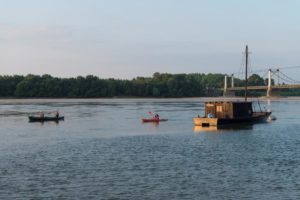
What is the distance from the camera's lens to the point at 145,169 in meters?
34.9

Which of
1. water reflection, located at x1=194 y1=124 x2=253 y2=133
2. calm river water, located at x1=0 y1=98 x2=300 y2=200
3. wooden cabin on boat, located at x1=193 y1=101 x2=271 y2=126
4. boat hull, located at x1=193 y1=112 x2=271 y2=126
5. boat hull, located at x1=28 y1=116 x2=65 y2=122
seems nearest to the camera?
calm river water, located at x1=0 y1=98 x2=300 y2=200

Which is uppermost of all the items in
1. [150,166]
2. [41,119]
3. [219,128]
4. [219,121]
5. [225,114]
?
[225,114]

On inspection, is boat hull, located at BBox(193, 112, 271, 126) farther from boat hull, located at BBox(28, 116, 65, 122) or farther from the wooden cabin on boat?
boat hull, located at BBox(28, 116, 65, 122)

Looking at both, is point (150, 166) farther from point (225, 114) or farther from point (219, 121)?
point (225, 114)

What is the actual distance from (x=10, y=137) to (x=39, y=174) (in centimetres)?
2583

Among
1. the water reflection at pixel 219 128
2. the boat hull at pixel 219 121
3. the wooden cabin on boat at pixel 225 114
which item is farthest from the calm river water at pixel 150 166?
the wooden cabin on boat at pixel 225 114

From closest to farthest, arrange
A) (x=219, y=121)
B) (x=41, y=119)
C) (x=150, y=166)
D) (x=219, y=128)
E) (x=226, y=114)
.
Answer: (x=150, y=166) < (x=219, y=128) < (x=219, y=121) < (x=226, y=114) < (x=41, y=119)

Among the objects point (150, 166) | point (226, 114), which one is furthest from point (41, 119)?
point (150, 166)

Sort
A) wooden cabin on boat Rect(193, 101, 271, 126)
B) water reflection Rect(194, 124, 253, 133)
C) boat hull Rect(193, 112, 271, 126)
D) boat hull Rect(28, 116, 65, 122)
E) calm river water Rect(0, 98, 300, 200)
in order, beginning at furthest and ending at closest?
boat hull Rect(28, 116, 65, 122) → wooden cabin on boat Rect(193, 101, 271, 126) → boat hull Rect(193, 112, 271, 126) → water reflection Rect(194, 124, 253, 133) → calm river water Rect(0, 98, 300, 200)

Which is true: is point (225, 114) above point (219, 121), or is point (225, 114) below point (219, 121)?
above

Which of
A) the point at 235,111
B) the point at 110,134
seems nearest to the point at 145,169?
the point at 110,134

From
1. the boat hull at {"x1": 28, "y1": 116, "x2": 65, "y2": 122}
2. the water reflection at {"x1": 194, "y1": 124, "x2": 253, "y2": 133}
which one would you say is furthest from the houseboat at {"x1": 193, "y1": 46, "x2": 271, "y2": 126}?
the boat hull at {"x1": 28, "y1": 116, "x2": 65, "y2": 122}

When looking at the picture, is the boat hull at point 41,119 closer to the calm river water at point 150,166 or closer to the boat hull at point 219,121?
the calm river water at point 150,166

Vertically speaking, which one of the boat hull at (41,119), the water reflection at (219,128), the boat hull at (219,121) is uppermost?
the boat hull at (219,121)
